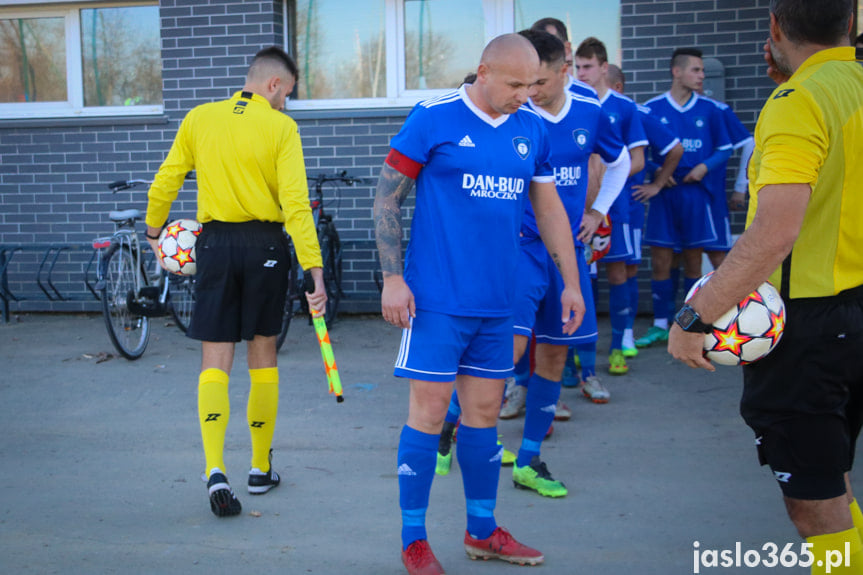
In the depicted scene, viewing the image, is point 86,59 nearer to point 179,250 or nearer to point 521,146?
point 179,250

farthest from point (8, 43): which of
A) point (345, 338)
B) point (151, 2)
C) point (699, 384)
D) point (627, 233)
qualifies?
point (699, 384)

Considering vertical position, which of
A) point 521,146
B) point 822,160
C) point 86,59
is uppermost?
point 86,59

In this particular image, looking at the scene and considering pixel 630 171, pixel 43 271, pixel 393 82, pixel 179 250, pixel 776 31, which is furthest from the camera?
pixel 43 271

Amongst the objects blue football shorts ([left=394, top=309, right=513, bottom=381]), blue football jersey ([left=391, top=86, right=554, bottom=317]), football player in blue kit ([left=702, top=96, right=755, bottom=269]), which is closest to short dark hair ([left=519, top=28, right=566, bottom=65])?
blue football jersey ([left=391, top=86, right=554, bottom=317])

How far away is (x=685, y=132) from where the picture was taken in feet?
25.5

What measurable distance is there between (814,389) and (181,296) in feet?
22.0

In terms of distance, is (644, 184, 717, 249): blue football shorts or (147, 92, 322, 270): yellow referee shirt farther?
(644, 184, 717, 249): blue football shorts

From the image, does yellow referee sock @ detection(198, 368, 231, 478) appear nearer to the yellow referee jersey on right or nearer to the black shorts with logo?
the black shorts with logo

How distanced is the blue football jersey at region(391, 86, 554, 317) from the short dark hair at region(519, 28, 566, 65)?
3.36 feet

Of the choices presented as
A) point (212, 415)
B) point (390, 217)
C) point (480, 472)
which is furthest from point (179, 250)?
point (480, 472)

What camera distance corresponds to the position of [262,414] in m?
4.51

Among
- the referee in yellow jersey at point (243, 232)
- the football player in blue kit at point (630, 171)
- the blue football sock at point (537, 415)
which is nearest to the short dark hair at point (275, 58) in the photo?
the referee in yellow jersey at point (243, 232)

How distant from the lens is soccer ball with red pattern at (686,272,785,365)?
2.51 meters

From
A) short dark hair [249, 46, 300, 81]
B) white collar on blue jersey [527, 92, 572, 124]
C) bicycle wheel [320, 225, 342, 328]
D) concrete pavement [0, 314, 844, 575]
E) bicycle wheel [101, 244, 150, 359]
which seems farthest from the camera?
bicycle wheel [320, 225, 342, 328]
